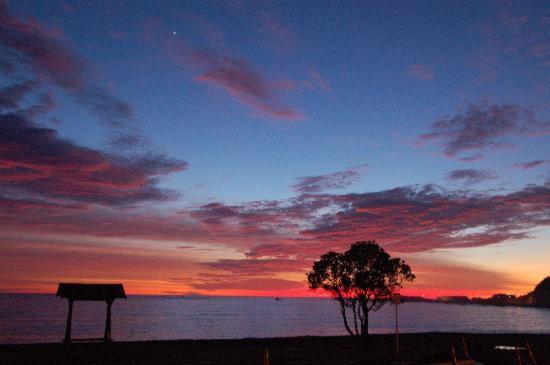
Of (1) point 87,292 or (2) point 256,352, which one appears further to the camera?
(1) point 87,292

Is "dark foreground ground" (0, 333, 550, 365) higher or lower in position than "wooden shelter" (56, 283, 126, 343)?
lower

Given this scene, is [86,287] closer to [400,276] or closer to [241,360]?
[241,360]

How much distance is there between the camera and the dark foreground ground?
2819 centimetres

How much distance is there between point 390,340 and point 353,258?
9.32 meters

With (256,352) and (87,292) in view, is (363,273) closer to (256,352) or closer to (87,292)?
(256,352)

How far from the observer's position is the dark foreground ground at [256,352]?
92.5 ft

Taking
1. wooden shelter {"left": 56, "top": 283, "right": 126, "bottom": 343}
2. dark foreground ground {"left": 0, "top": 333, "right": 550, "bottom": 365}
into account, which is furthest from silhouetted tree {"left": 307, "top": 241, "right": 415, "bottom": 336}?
wooden shelter {"left": 56, "top": 283, "right": 126, "bottom": 343}

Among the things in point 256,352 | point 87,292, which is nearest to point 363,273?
point 256,352

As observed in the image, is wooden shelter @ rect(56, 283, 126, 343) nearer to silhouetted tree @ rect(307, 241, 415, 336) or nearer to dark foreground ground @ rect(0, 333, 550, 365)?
dark foreground ground @ rect(0, 333, 550, 365)

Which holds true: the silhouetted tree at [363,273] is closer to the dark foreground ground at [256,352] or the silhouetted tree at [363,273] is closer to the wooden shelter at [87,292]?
the dark foreground ground at [256,352]

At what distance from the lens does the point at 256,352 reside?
3356 cm

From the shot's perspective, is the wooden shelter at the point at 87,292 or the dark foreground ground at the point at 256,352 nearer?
the dark foreground ground at the point at 256,352

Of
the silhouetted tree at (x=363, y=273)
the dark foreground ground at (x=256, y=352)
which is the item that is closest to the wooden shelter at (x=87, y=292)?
the dark foreground ground at (x=256, y=352)

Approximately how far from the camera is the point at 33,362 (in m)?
26.4
